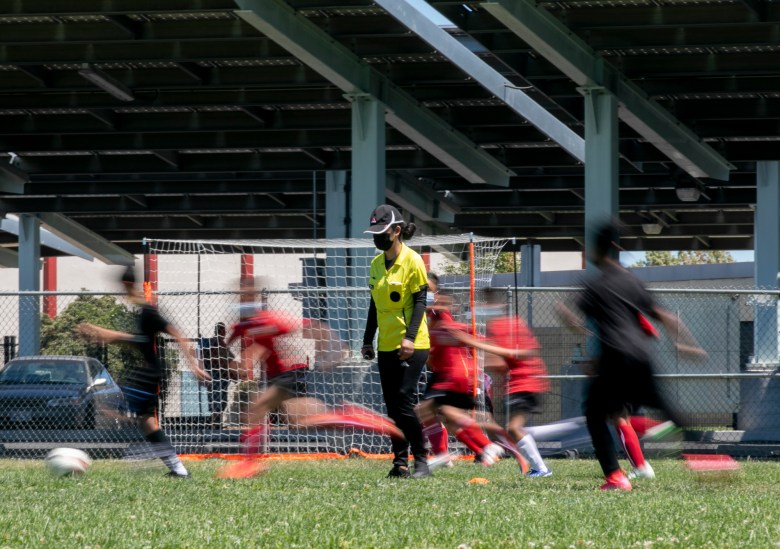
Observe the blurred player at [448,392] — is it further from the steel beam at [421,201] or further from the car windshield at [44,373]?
the steel beam at [421,201]

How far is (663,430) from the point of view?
8.55 metres

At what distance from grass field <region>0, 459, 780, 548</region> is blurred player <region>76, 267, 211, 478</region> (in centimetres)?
35

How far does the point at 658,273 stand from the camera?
31469 millimetres

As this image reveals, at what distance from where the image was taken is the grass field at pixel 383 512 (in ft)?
20.3

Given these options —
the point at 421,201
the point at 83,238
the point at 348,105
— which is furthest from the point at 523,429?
the point at 83,238

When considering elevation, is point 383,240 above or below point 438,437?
above

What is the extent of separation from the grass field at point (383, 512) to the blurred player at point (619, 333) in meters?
0.62

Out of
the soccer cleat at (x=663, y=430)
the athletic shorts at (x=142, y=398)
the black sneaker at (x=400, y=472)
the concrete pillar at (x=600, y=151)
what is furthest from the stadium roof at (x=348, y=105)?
the soccer cleat at (x=663, y=430)

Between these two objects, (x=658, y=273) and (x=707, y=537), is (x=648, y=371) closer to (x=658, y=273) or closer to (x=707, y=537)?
(x=707, y=537)

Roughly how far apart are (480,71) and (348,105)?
14.5ft

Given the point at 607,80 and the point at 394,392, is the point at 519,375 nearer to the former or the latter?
the point at 394,392

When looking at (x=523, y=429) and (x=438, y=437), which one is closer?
(x=523, y=429)

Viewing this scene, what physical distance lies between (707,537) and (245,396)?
37.7 ft

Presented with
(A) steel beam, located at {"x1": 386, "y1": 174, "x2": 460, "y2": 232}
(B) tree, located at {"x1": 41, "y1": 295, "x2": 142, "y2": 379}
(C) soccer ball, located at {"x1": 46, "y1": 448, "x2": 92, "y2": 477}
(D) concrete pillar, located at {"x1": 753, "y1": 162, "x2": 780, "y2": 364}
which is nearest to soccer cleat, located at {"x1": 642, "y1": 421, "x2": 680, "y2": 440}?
(C) soccer ball, located at {"x1": 46, "y1": 448, "x2": 92, "y2": 477}
